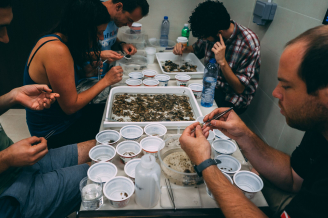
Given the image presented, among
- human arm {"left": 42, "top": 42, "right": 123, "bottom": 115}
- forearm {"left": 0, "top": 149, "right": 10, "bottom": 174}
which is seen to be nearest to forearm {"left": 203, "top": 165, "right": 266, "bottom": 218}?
forearm {"left": 0, "top": 149, "right": 10, "bottom": 174}

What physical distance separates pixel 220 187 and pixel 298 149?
1.78 feet

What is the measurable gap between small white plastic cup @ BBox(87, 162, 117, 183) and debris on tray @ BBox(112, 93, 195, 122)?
0.54 meters

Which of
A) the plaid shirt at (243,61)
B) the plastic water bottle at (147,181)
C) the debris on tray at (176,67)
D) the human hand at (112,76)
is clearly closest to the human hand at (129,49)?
the debris on tray at (176,67)

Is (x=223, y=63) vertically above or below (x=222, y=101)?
above

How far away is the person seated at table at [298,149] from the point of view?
0.79m

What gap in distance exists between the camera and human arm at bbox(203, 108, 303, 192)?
116cm

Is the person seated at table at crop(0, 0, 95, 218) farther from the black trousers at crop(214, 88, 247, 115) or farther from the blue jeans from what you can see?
the black trousers at crop(214, 88, 247, 115)

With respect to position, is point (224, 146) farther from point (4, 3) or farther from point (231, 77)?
point (4, 3)

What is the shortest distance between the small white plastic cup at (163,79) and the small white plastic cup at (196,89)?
0.24 m

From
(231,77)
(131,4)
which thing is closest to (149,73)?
(131,4)

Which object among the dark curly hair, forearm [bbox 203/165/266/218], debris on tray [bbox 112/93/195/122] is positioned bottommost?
debris on tray [bbox 112/93/195/122]

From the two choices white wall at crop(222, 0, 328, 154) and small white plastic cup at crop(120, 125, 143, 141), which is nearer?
small white plastic cup at crop(120, 125, 143, 141)

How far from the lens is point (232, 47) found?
7.34ft

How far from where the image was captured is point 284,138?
2211mm
